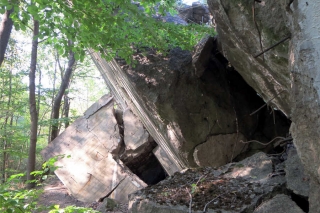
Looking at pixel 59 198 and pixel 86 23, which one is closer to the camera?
pixel 86 23

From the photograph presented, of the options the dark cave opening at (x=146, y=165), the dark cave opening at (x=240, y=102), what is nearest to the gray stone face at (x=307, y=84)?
the dark cave opening at (x=240, y=102)

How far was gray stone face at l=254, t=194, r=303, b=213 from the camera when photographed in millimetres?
2231

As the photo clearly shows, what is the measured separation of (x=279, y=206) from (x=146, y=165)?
7534 millimetres

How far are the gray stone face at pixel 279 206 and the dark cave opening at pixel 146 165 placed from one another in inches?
257

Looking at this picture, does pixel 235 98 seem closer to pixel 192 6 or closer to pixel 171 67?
pixel 171 67

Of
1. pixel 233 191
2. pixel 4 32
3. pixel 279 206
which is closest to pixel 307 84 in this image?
pixel 279 206

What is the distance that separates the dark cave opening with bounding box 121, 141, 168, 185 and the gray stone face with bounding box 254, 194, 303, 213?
257 inches

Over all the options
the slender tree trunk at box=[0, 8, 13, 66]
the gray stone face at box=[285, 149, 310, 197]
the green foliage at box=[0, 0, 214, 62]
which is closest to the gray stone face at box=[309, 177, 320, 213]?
the gray stone face at box=[285, 149, 310, 197]

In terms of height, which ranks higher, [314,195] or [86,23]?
[86,23]

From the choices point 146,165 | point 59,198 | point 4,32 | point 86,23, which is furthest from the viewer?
point 59,198

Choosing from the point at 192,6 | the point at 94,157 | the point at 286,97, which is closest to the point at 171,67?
the point at 286,97

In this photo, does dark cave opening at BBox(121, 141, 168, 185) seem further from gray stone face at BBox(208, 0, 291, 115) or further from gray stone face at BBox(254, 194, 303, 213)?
gray stone face at BBox(254, 194, 303, 213)

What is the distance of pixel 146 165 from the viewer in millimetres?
9602

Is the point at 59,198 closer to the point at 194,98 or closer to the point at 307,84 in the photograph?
the point at 194,98
